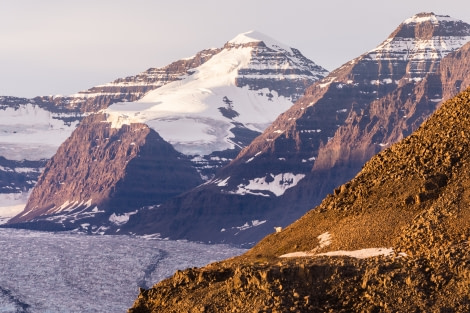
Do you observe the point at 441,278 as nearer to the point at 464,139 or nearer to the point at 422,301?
the point at 422,301

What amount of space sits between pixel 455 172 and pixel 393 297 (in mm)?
13652

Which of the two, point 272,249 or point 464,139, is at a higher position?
point 464,139

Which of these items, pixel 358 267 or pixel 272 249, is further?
pixel 272 249

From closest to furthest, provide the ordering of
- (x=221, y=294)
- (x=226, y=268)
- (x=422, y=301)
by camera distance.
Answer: (x=422, y=301) < (x=221, y=294) < (x=226, y=268)

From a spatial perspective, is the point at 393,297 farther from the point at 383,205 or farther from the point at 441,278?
the point at 383,205

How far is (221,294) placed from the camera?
189 ft

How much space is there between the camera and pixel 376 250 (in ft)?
203

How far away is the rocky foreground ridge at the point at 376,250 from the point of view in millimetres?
55125

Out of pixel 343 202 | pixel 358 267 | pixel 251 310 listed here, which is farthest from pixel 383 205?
pixel 251 310

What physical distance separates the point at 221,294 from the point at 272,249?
12703 millimetres

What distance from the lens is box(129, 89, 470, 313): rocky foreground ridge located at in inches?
2170

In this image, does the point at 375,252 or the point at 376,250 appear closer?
the point at 375,252

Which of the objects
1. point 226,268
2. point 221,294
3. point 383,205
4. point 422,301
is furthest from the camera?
point 383,205

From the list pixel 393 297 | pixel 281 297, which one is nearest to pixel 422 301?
pixel 393 297
